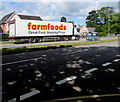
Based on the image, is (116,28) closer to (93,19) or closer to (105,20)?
(105,20)

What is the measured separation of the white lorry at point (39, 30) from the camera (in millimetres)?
22453

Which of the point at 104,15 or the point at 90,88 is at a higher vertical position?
the point at 104,15

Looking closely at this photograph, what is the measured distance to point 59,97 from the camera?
3.44 meters

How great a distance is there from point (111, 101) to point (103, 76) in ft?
6.27

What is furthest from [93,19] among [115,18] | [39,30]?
[39,30]

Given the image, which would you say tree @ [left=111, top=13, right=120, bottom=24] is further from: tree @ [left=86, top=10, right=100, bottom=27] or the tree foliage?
tree @ [left=86, top=10, right=100, bottom=27]

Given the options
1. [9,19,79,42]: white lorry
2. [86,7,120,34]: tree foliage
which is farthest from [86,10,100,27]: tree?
[9,19,79,42]: white lorry

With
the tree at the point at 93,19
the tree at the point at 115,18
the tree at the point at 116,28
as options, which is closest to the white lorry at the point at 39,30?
the tree at the point at 116,28

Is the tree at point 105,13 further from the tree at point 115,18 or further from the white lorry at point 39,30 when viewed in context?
the white lorry at point 39,30

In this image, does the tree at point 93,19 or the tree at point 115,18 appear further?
the tree at point 93,19

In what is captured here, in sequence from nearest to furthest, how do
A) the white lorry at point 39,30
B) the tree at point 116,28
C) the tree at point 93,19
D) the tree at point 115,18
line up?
the white lorry at point 39,30, the tree at point 116,28, the tree at point 115,18, the tree at point 93,19

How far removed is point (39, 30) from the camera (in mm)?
25047

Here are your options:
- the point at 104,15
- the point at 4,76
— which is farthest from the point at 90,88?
the point at 104,15

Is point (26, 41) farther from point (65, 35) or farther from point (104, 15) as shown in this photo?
point (104, 15)
